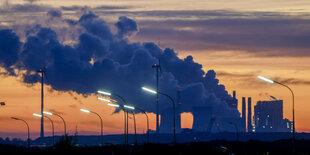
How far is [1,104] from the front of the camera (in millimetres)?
152000

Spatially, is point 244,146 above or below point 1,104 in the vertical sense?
below

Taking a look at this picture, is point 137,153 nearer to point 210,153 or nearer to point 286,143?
point 210,153

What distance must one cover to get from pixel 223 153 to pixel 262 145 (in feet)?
190

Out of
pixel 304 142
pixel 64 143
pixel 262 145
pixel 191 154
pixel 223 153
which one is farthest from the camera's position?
pixel 304 142

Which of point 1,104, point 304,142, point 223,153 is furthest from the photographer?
point 304,142

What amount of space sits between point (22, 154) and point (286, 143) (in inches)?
4445

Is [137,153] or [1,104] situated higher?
[1,104]

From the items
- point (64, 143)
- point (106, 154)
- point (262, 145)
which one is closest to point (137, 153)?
point (106, 154)

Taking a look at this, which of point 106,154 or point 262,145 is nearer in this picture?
point 106,154

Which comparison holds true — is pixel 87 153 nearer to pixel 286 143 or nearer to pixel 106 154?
pixel 106 154

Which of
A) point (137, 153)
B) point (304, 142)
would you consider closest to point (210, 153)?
point (137, 153)

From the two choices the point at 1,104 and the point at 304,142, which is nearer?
the point at 1,104

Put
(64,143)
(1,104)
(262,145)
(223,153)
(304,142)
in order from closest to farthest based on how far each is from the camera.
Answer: (223,153), (64,143), (1,104), (262,145), (304,142)

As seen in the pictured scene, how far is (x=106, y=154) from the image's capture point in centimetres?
10869
